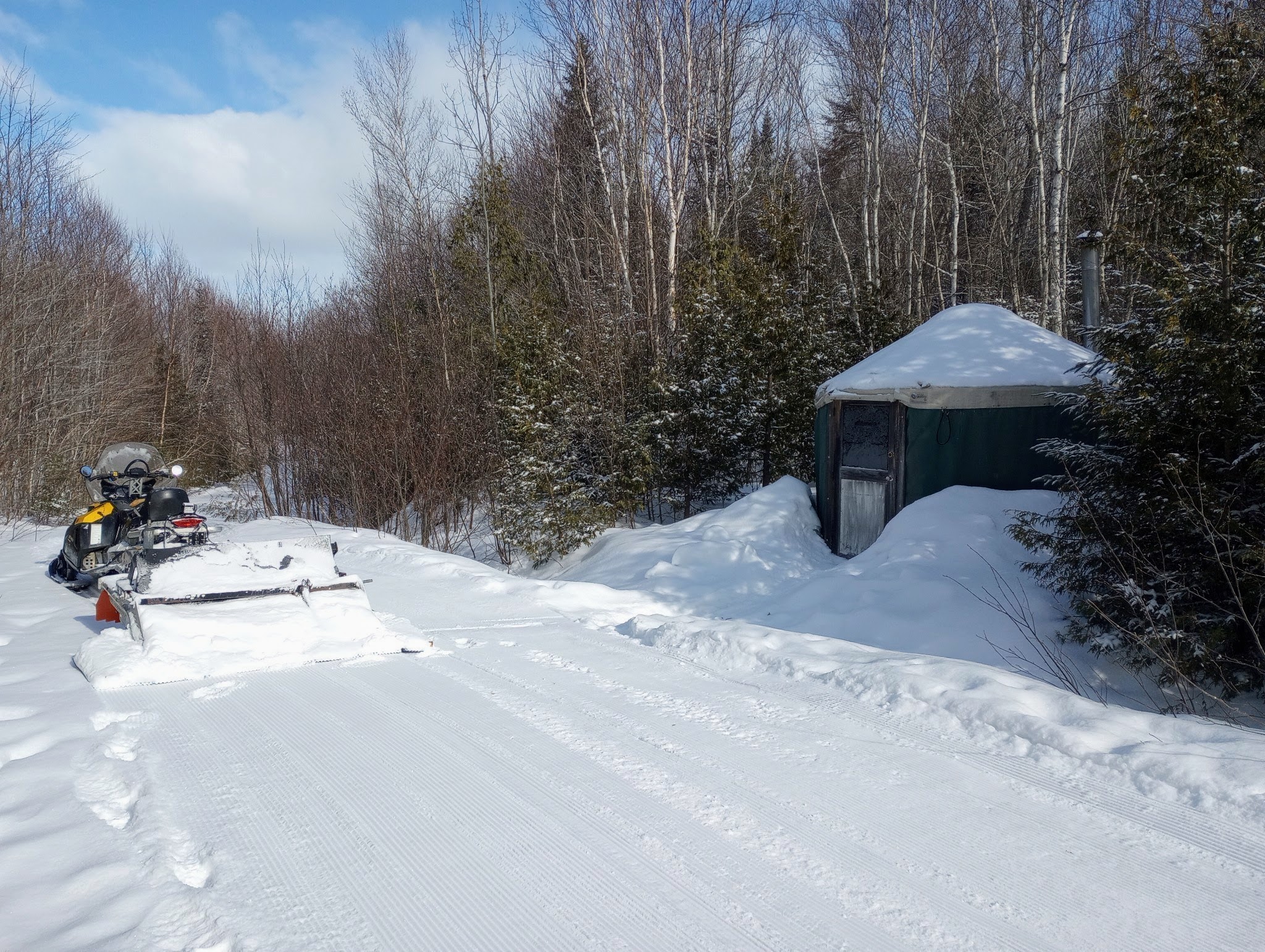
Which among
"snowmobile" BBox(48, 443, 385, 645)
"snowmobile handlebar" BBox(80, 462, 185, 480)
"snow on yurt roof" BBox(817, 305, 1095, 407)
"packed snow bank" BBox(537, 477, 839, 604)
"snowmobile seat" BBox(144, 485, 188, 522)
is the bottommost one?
"packed snow bank" BBox(537, 477, 839, 604)

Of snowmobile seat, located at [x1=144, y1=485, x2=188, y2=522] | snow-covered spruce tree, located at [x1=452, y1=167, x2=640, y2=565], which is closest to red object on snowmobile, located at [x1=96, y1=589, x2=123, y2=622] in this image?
snowmobile seat, located at [x1=144, y1=485, x2=188, y2=522]

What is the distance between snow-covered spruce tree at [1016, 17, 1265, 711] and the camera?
6039 mm

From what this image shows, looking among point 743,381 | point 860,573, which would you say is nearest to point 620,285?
point 743,381

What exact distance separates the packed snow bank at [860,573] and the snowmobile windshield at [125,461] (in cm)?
531

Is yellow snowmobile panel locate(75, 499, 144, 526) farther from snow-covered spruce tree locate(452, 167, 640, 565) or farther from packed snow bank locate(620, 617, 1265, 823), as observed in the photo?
snow-covered spruce tree locate(452, 167, 640, 565)

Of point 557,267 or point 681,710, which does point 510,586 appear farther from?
point 557,267

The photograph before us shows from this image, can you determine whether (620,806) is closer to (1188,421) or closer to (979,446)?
(1188,421)

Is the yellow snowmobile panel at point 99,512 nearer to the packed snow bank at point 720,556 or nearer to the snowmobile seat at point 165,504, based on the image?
the snowmobile seat at point 165,504

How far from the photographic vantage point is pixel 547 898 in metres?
2.52

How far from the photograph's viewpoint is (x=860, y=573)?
914cm

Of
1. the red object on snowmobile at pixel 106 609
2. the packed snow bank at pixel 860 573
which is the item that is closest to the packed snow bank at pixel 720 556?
the packed snow bank at pixel 860 573

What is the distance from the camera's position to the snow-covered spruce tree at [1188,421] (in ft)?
19.8

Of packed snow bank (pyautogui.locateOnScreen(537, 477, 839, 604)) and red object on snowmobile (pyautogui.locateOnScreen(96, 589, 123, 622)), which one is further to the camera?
packed snow bank (pyautogui.locateOnScreen(537, 477, 839, 604))

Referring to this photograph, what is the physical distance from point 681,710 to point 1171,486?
4.79m
